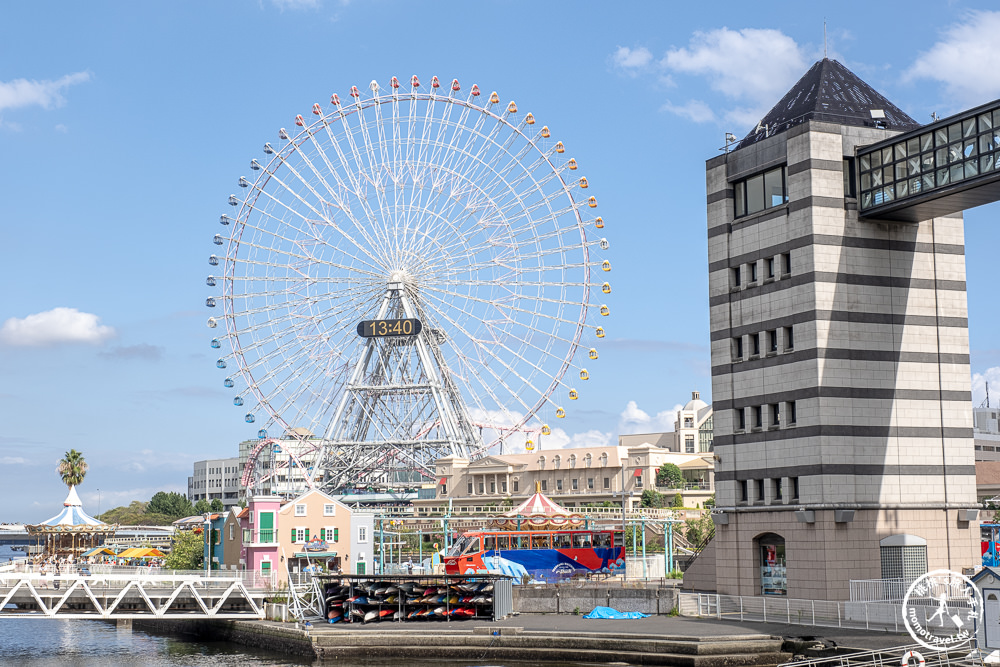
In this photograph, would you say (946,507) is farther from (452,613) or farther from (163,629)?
(163,629)

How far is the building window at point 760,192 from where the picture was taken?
5878 cm

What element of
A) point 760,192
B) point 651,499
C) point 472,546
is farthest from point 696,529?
point 760,192

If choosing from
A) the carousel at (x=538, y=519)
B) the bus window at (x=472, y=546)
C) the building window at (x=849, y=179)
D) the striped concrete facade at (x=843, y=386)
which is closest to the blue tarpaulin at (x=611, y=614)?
the striped concrete facade at (x=843, y=386)

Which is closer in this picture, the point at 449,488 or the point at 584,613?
the point at 584,613

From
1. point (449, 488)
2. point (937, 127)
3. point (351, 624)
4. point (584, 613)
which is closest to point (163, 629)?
Answer: point (351, 624)

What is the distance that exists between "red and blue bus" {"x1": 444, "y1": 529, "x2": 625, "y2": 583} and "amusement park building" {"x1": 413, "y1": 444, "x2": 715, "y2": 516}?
61.9m

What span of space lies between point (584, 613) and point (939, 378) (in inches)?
833

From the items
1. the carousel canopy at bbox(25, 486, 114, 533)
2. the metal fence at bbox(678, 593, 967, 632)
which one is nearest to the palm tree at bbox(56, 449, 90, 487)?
the carousel canopy at bbox(25, 486, 114, 533)

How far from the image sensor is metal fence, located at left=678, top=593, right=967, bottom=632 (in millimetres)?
50450

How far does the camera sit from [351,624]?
59.8m

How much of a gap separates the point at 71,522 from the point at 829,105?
258 ft

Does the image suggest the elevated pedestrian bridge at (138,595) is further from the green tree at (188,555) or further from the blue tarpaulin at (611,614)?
the green tree at (188,555)

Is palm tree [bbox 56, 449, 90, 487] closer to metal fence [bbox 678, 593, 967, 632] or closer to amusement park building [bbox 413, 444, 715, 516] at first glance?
amusement park building [bbox 413, 444, 715, 516]

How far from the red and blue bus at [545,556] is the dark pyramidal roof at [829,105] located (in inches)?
1093
